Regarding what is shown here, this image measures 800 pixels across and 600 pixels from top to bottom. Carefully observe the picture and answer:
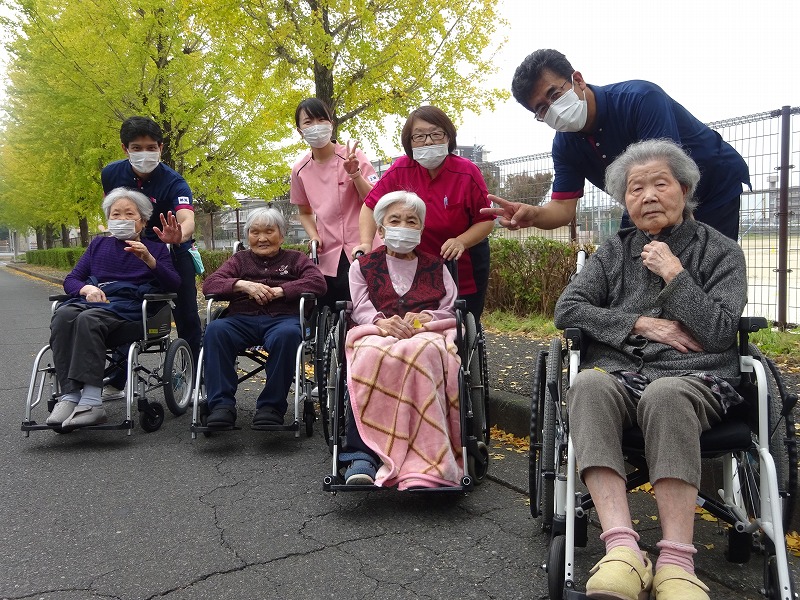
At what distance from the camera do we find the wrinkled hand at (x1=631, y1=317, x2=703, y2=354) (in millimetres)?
2416

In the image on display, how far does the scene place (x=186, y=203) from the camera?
15.8 ft

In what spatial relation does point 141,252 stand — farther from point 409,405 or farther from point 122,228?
point 409,405

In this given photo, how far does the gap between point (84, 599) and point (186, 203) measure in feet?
10.0

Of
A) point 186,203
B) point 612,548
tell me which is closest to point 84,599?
point 612,548

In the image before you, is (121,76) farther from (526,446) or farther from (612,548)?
(612,548)

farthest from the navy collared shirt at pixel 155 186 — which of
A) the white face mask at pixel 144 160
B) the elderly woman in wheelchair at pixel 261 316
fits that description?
the elderly woman in wheelchair at pixel 261 316

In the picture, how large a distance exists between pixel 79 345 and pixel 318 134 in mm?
1959

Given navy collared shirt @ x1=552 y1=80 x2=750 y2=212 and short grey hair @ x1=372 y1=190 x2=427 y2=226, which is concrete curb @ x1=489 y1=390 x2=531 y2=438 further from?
navy collared shirt @ x1=552 y1=80 x2=750 y2=212

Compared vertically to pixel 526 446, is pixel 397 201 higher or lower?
higher

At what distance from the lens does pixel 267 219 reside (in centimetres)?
443

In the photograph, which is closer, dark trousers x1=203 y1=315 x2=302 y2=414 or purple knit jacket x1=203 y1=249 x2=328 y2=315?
dark trousers x1=203 y1=315 x2=302 y2=414

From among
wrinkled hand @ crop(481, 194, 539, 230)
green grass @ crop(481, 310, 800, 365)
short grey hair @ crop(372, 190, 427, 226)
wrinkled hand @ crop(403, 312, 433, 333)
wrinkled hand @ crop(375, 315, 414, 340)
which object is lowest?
green grass @ crop(481, 310, 800, 365)

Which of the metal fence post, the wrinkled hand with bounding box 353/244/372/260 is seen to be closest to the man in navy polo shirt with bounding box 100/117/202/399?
the wrinkled hand with bounding box 353/244/372/260

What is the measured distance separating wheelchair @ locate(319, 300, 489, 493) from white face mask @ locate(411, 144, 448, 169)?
0.87 m
